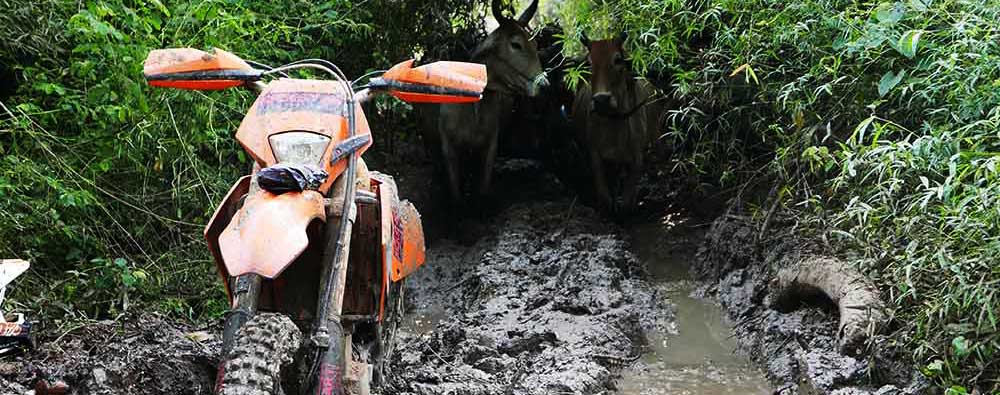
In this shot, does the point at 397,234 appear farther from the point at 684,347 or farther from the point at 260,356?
the point at 684,347

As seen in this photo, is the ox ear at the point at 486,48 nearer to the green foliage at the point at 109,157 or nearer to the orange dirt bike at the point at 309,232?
the green foliage at the point at 109,157

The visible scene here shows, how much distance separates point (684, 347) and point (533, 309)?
879mm

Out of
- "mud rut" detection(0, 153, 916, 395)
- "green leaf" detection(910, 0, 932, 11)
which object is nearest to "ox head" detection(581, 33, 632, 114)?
"mud rut" detection(0, 153, 916, 395)

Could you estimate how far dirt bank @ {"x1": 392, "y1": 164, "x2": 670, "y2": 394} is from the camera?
5055mm

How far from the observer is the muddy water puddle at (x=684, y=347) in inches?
212

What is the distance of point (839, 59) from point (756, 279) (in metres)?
1.49

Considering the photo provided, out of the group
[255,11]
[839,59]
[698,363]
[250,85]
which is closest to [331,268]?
[250,85]

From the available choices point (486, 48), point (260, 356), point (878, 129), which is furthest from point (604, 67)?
point (260, 356)

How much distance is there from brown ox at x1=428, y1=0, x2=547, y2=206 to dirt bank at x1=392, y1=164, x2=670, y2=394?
0.53 metres

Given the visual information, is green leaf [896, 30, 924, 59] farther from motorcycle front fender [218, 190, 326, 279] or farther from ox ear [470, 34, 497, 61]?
ox ear [470, 34, 497, 61]

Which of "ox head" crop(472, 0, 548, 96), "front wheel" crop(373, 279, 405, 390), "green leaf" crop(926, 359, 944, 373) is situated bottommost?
"front wheel" crop(373, 279, 405, 390)

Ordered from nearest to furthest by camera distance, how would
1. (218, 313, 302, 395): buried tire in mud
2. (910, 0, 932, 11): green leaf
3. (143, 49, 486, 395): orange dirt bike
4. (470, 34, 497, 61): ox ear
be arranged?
1. (218, 313, 302, 395): buried tire in mud
2. (143, 49, 486, 395): orange dirt bike
3. (910, 0, 932, 11): green leaf
4. (470, 34, 497, 61): ox ear

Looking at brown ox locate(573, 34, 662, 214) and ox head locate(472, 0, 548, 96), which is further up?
ox head locate(472, 0, 548, 96)

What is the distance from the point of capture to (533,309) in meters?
6.18
